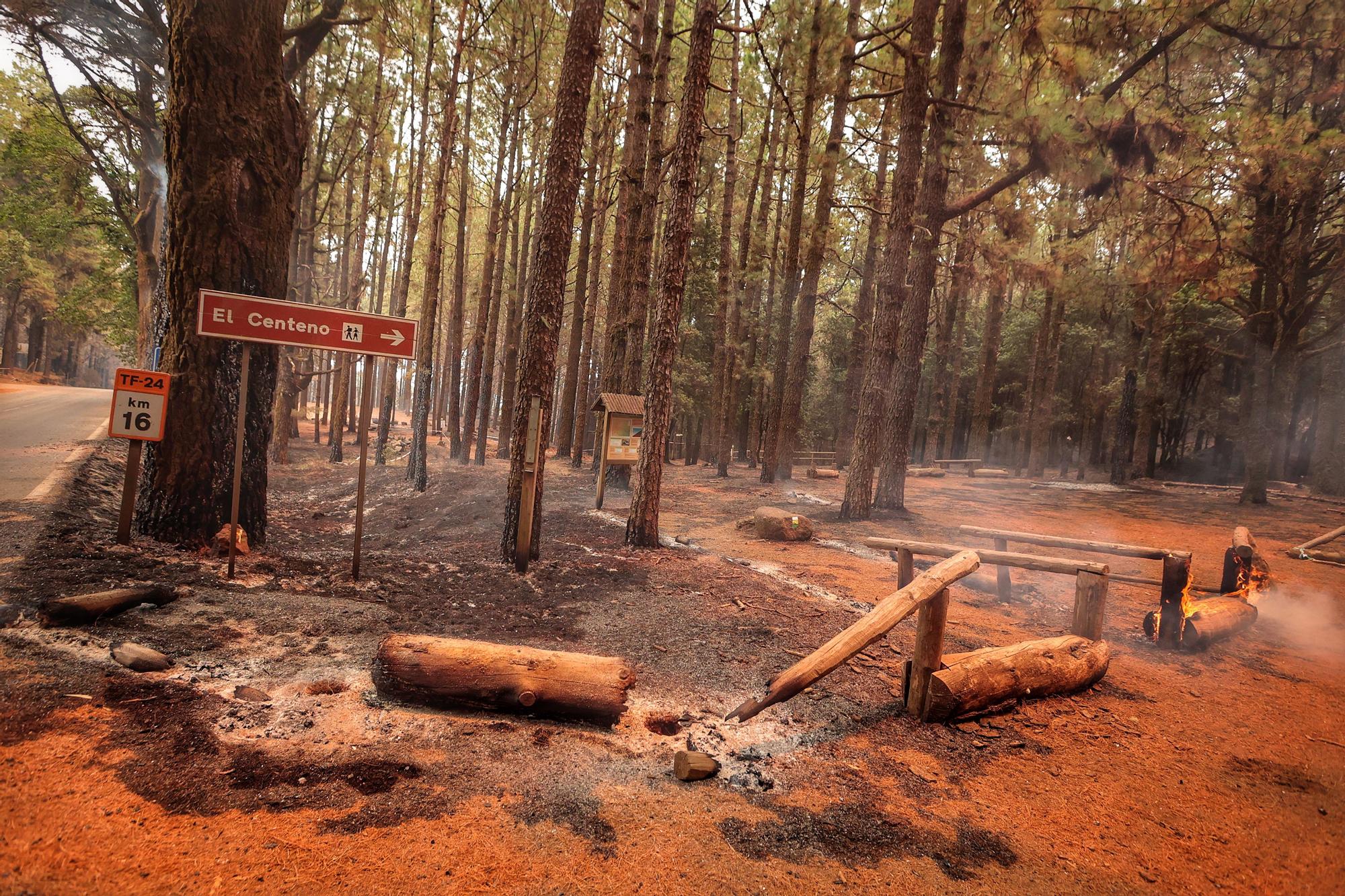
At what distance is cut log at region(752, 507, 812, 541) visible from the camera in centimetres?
1113

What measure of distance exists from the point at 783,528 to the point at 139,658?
9.02 metres

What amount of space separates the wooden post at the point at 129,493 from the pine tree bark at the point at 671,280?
5604 mm

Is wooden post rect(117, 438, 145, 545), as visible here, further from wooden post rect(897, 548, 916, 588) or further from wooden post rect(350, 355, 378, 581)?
wooden post rect(897, 548, 916, 588)

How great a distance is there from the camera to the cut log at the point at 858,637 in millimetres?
3674

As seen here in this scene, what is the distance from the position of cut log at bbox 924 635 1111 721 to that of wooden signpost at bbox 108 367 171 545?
283 inches

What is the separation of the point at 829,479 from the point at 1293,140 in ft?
47.4

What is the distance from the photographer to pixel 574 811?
125 inches

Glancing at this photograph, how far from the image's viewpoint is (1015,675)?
4.79 m

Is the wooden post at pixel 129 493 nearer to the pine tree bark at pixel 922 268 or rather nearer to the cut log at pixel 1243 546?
the pine tree bark at pixel 922 268

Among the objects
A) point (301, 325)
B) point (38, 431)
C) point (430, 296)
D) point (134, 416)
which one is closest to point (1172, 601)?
point (301, 325)

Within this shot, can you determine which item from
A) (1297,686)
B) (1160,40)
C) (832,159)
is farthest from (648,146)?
(1297,686)

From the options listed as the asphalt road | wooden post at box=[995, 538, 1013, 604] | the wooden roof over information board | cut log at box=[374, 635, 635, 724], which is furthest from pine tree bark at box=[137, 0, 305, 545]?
wooden post at box=[995, 538, 1013, 604]

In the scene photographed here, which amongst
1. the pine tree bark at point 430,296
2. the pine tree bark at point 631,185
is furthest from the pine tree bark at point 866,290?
the pine tree bark at point 430,296

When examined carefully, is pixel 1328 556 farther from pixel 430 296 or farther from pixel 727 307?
pixel 430 296
